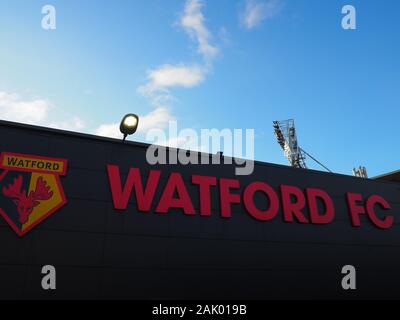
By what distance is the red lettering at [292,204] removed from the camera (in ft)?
30.7

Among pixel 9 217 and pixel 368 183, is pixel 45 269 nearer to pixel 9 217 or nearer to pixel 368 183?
pixel 9 217

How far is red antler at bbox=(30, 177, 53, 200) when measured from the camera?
711 cm

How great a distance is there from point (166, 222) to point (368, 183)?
22.3 feet

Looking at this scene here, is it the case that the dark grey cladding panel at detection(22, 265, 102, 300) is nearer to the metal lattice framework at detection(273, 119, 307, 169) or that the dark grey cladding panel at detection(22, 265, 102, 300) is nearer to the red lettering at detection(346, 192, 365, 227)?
the red lettering at detection(346, 192, 365, 227)

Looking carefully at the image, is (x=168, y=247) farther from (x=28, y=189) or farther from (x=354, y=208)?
(x=354, y=208)

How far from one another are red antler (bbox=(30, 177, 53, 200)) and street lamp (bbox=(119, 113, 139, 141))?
6.52ft

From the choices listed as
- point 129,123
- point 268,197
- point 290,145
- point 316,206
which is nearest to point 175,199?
point 129,123

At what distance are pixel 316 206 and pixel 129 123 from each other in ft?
18.6

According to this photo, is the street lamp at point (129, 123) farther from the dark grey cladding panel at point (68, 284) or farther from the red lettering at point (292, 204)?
the red lettering at point (292, 204)

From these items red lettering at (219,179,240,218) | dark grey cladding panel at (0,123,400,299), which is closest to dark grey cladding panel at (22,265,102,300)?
dark grey cladding panel at (0,123,400,299)

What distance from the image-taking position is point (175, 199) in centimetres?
827

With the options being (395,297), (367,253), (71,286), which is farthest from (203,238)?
(395,297)

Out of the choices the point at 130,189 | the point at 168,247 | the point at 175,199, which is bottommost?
the point at 168,247

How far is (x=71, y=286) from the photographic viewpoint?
692 cm
